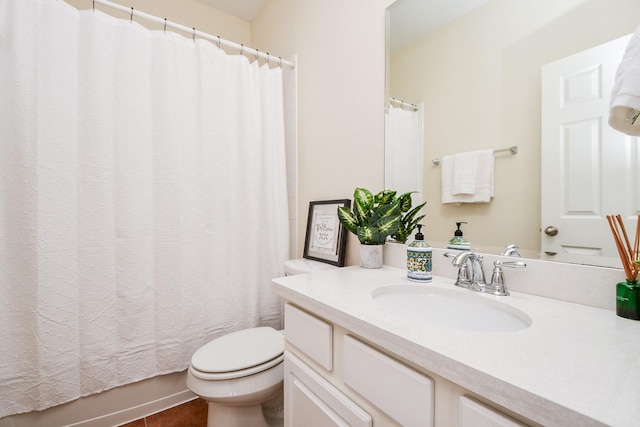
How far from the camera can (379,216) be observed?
42.1 inches

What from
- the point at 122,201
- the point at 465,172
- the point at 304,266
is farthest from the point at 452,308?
the point at 122,201

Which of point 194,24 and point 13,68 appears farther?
point 194,24

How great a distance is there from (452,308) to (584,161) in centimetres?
51

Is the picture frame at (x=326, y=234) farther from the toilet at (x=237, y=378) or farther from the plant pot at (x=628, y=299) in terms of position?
the plant pot at (x=628, y=299)

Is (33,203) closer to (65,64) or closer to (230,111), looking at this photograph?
(65,64)

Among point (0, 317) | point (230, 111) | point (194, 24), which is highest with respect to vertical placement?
point (194, 24)

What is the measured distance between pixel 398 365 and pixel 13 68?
168cm

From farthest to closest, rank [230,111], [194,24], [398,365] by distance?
[194,24], [230,111], [398,365]

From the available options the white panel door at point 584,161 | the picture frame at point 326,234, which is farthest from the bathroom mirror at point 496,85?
the picture frame at point 326,234

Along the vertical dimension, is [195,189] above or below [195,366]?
above

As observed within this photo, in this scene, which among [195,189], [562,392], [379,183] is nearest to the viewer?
[562,392]

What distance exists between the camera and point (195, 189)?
57.2 inches

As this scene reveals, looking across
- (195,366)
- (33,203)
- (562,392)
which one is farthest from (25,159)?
(562,392)

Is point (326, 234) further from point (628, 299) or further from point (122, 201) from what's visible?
point (628, 299)
